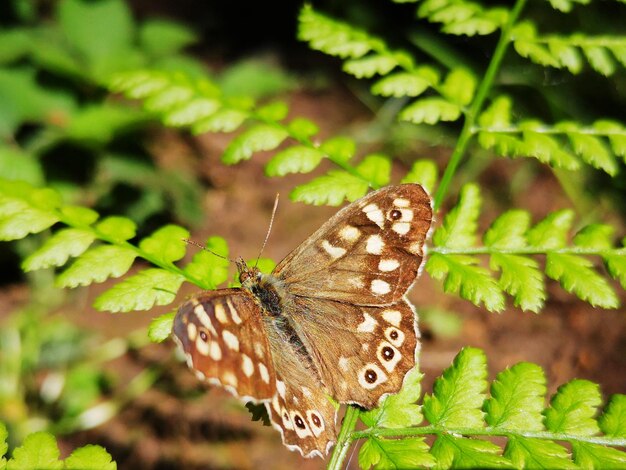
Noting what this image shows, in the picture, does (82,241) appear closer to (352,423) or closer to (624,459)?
(352,423)

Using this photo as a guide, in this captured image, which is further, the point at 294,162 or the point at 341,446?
the point at 294,162

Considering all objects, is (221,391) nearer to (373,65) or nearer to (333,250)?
(333,250)

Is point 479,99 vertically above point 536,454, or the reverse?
point 479,99

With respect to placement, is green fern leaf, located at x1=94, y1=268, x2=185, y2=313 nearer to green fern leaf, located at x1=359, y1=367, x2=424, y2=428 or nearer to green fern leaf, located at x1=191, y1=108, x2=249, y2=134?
green fern leaf, located at x1=191, y1=108, x2=249, y2=134

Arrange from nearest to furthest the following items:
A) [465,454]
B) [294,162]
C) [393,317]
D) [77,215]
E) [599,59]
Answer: [465,454], [393,317], [77,215], [294,162], [599,59]

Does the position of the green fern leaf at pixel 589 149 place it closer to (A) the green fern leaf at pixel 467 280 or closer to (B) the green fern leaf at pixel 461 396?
(A) the green fern leaf at pixel 467 280

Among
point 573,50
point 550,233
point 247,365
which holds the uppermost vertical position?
point 573,50

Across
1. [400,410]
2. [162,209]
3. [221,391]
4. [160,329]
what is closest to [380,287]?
[400,410]
